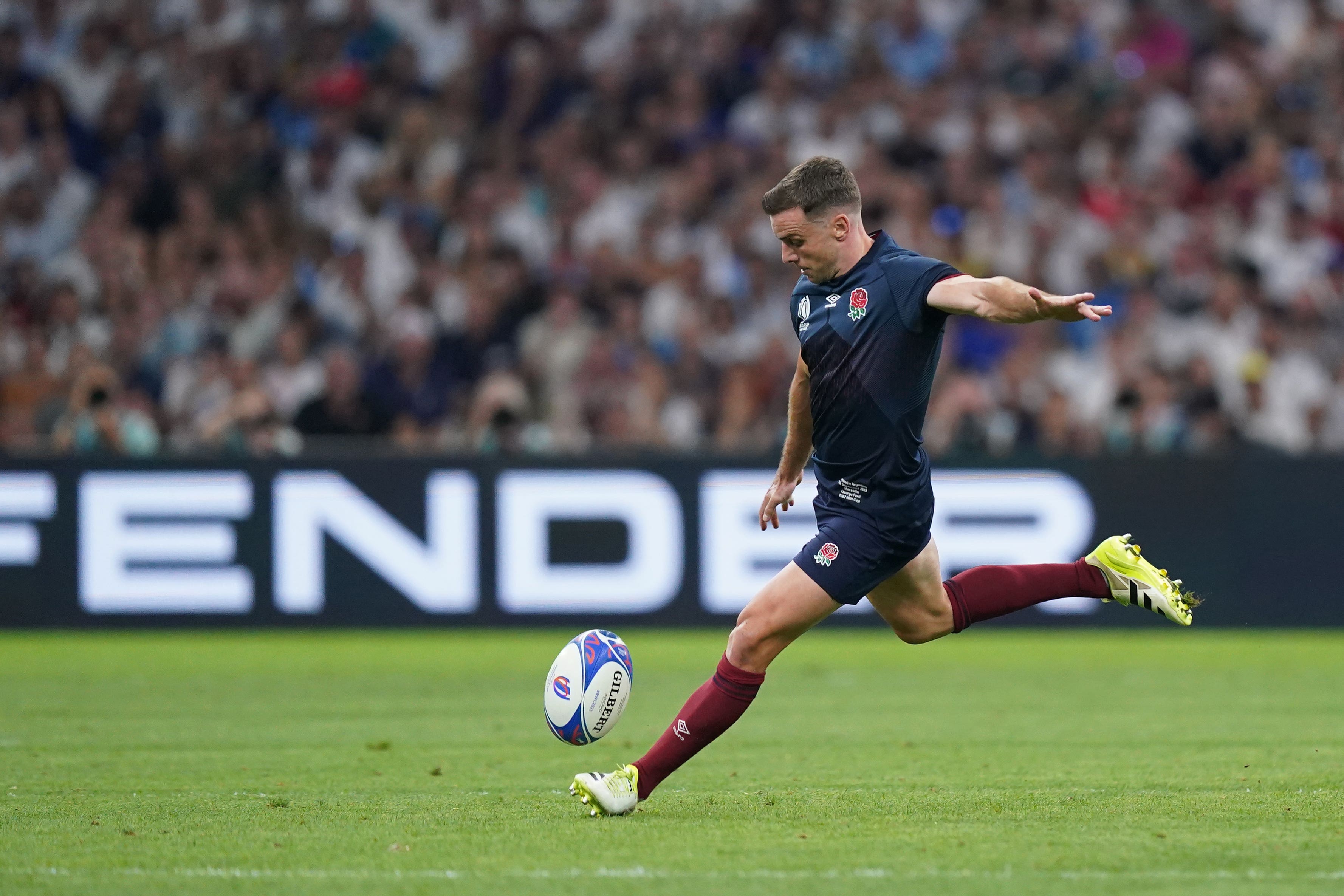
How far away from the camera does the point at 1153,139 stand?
18.4 metres

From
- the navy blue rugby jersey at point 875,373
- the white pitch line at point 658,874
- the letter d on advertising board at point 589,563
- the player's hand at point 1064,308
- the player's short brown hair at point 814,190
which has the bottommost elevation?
the letter d on advertising board at point 589,563

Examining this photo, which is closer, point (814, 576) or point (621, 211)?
point (814, 576)

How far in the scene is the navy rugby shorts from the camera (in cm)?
621

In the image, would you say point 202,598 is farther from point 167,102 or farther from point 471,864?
point 471,864

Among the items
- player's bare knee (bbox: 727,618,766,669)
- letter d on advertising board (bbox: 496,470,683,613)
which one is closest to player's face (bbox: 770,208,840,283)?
player's bare knee (bbox: 727,618,766,669)

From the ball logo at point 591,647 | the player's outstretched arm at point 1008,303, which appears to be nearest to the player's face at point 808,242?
the player's outstretched arm at point 1008,303

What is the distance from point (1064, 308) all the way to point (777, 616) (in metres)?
1.50

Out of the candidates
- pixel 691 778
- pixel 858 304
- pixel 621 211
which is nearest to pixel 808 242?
pixel 858 304

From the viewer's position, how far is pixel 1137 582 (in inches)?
268

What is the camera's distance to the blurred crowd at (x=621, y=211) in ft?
52.0

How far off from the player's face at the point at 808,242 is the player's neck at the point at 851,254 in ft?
0.04

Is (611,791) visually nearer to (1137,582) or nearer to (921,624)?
(921,624)

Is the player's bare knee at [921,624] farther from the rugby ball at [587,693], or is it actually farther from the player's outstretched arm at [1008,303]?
the player's outstretched arm at [1008,303]

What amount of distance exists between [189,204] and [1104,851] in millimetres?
14160
